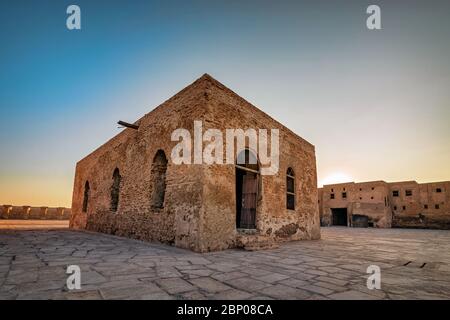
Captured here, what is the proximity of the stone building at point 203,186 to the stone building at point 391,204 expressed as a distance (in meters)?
19.7

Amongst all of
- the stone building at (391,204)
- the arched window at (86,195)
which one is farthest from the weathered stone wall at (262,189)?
the stone building at (391,204)

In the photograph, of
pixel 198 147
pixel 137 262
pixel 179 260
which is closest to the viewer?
pixel 137 262

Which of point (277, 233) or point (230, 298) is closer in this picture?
point (230, 298)

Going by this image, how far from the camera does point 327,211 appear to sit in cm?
2952

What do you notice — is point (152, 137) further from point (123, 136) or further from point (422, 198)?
point (422, 198)

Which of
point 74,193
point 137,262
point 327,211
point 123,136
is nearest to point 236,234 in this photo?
point 137,262

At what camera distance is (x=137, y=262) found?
153 inches

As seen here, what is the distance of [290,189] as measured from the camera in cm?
944

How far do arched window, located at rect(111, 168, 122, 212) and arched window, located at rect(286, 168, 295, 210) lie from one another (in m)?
6.83

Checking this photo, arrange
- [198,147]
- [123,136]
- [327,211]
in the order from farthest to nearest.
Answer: [327,211]
[123,136]
[198,147]

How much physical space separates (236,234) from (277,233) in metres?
2.31

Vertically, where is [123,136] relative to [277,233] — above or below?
above

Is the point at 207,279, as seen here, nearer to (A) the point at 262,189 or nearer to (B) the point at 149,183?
(A) the point at 262,189

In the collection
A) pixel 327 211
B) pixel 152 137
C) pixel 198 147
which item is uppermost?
pixel 152 137
